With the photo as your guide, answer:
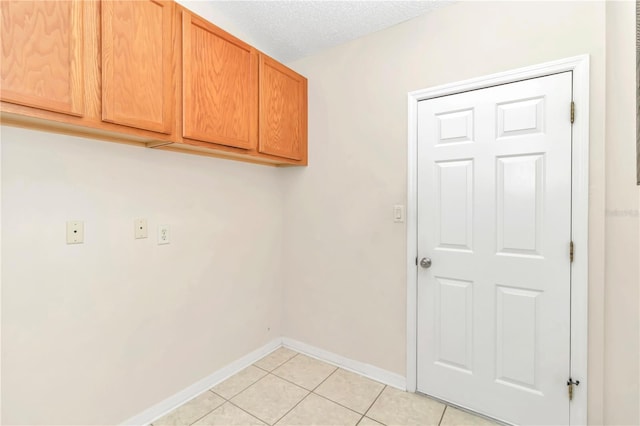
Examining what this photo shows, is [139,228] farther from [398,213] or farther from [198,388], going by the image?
[398,213]

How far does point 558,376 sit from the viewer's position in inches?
61.5

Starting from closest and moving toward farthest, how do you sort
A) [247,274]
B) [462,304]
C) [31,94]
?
[31,94] → [462,304] → [247,274]

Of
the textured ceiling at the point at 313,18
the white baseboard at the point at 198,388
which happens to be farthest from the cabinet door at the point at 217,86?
the white baseboard at the point at 198,388

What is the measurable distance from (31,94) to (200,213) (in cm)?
105

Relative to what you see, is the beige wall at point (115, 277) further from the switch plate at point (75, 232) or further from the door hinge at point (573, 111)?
the door hinge at point (573, 111)

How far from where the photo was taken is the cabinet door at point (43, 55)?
3.47ft

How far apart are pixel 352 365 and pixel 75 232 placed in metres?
2.03

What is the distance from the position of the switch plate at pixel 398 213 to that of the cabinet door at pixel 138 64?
1515 millimetres

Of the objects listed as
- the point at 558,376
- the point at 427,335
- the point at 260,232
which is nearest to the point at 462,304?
the point at 427,335

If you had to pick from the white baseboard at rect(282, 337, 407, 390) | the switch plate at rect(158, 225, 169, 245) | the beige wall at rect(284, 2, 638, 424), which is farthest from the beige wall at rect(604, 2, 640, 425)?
the switch plate at rect(158, 225, 169, 245)

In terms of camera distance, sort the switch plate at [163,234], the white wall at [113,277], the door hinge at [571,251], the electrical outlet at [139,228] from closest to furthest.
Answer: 1. the white wall at [113,277]
2. the door hinge at [571,251]
3. the electrical outlet at [139,228]
4. the switch plate at [163,234]

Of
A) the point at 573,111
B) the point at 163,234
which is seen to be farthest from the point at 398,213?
the point at 163,234

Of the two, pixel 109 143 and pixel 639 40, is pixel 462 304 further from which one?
pixel 109 143

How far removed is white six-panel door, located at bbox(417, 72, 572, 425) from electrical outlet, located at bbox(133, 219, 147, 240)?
5.75ft
